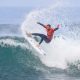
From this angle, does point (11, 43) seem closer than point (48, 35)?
No

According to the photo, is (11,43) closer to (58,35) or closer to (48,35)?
(58,35)

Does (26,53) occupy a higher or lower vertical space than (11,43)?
lower

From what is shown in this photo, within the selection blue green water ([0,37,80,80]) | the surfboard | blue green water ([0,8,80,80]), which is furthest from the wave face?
blue green water ([0,37,80,80])

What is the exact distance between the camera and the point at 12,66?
1597cm

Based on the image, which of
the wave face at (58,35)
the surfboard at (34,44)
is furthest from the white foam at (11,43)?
the wave face at (58,35)

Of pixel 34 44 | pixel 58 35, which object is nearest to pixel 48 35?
pixel 34 44

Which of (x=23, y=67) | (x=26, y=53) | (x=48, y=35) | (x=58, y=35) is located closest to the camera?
(x=23, y=67)

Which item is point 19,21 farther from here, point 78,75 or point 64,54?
point 78,75

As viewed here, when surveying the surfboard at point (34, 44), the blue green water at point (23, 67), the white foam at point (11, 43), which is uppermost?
the white foam at point (11, 43)

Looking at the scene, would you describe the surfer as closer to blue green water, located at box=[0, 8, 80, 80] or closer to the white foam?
blue green water, located at box=[0, 8, 80, 80]

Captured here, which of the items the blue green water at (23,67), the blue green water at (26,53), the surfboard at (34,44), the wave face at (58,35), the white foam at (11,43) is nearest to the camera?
the blue green water at (23,67)

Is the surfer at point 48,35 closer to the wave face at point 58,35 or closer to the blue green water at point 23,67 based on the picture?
the wave face at point 58,35

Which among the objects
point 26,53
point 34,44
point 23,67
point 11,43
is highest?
point 11,43

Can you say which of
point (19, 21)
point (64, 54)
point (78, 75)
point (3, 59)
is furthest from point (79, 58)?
point (19, 21)
